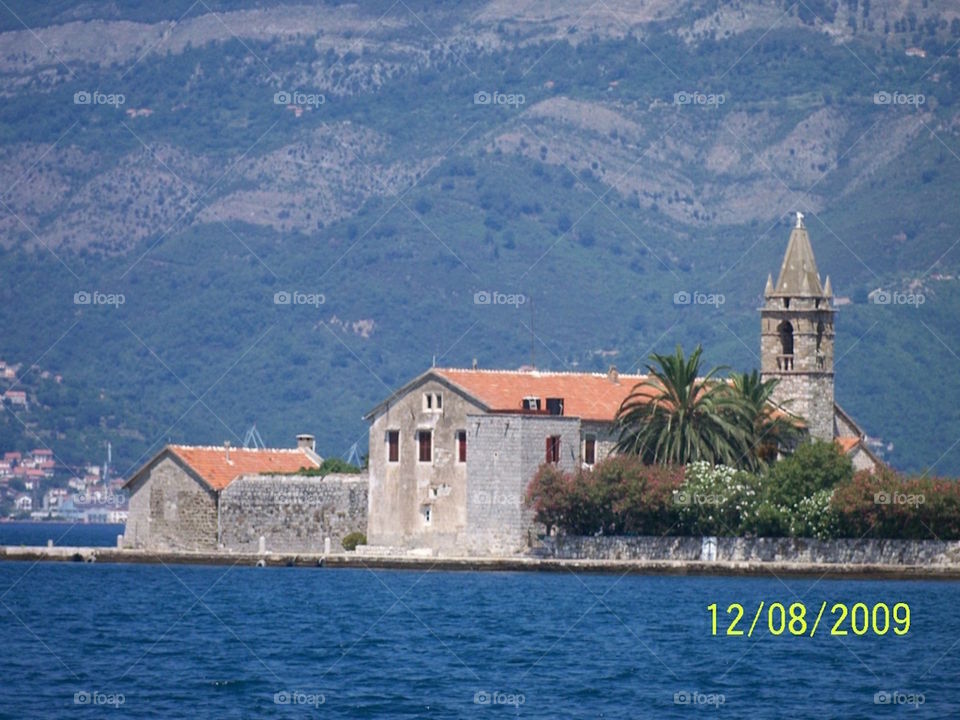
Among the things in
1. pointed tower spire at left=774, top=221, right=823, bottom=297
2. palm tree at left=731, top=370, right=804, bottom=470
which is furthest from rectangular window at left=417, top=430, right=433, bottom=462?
pointed tower spire at left=774, top=221, right=823, bottom=297

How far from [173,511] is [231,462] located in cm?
302

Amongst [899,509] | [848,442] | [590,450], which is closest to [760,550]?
[899,509]

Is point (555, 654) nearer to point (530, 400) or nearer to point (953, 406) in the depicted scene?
point (530, 400)

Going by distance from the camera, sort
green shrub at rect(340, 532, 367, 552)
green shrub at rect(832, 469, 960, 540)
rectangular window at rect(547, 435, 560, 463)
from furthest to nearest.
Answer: green shrub at rect(340, 532, 367, 552), rectangular window at rect(547, 435, 560, 463), green shrub at rect(832, 469, 960, 540)

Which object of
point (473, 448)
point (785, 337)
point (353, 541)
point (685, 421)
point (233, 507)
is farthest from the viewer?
point (785, 337)

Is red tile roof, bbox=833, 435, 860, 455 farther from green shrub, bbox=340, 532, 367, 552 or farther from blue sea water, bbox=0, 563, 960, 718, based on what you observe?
green shrub, bbox=340, 532, 367, 552

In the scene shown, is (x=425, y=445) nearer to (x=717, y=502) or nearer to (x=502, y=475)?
(x=502, y=475)

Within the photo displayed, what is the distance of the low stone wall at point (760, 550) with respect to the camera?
71.6m

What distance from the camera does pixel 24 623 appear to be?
58.2 metres

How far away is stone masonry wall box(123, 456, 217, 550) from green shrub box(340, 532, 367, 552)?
461 centimetres

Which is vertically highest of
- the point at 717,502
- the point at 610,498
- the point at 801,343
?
the point at 801,343

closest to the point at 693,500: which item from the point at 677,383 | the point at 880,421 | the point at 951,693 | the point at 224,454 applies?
the point at 677,383

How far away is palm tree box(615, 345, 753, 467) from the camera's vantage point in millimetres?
78375

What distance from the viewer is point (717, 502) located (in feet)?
243
